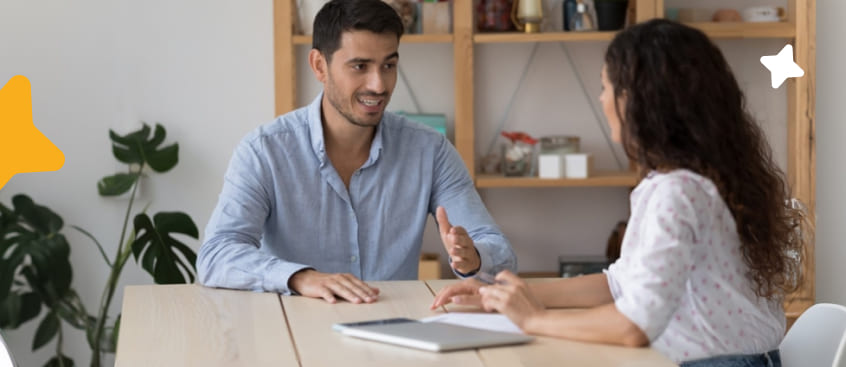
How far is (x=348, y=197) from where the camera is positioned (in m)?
2.45

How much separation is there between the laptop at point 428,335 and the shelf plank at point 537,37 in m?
2.13

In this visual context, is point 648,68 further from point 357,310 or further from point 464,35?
point 464,35

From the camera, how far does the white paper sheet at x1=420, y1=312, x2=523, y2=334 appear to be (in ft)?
5.05

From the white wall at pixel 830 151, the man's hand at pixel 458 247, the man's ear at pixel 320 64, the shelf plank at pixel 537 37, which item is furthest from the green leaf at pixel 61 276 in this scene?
the white wall at pixel 830 151

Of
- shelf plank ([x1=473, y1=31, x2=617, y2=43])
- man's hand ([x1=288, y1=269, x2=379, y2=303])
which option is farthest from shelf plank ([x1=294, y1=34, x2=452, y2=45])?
man's hand ([x1=288, y1=269, x2=379, y2=303])

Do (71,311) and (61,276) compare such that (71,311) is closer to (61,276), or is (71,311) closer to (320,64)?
(61,276)

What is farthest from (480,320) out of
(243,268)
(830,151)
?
(830,151)

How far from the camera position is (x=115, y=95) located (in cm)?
367

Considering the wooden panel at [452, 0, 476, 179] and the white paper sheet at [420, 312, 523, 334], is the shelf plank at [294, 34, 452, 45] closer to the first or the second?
the wooden panel at [452, 0, 476, 179]

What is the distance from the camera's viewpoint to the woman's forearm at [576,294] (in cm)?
176

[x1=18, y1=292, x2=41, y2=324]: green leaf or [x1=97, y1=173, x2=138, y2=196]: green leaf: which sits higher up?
[x1=97, y1=173, x2=138, y2=196]: green leaf

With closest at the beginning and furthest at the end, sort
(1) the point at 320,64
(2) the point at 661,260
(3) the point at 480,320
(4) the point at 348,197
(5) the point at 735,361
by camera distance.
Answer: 1. (2) the point at 661,260
2. (5) the point at 735,361
3. (3) the point at 480,320
4. (4) the point at 348,197
5. (1) the point at 320,64

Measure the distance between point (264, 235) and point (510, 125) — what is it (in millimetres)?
1580

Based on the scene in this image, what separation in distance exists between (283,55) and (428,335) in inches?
90.7
